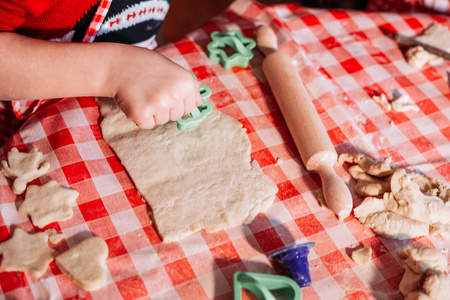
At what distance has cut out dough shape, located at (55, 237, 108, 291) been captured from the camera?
0.70m

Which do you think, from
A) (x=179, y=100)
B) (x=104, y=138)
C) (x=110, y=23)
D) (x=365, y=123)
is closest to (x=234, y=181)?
(x=179, y=100)

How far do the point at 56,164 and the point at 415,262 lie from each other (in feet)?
2.42

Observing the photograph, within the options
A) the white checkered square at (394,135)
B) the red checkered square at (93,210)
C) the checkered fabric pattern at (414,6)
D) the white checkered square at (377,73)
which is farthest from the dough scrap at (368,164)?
the checkered fabric pattern at (414,6)

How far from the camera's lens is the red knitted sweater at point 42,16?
31.3 inches

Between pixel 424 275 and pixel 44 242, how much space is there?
70 centimetres

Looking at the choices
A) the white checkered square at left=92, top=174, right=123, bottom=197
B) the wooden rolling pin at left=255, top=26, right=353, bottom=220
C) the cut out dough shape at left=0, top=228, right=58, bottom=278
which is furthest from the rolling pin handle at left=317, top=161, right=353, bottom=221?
the cut out dough shape at left=0, top=228, right=58, bottom=278

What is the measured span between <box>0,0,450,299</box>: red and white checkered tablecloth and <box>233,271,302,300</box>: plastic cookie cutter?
0.09 feet

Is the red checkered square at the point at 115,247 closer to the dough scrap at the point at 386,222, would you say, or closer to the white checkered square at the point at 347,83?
the dough scrap at the point at 386,222

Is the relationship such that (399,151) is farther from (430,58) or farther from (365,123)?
(430,58)

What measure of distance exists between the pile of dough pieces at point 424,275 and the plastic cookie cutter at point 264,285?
212 mm

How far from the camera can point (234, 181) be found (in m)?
0.86

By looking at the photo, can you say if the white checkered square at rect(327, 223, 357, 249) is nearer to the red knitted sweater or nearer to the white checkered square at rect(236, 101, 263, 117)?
the white checkered square at rect(236, 101, 263, 117)

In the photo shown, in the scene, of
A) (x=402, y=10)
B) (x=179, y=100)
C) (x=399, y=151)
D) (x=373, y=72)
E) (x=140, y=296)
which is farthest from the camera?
(x=402, y=10)

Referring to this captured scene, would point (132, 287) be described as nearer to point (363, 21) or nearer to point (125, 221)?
point (125, 221)
